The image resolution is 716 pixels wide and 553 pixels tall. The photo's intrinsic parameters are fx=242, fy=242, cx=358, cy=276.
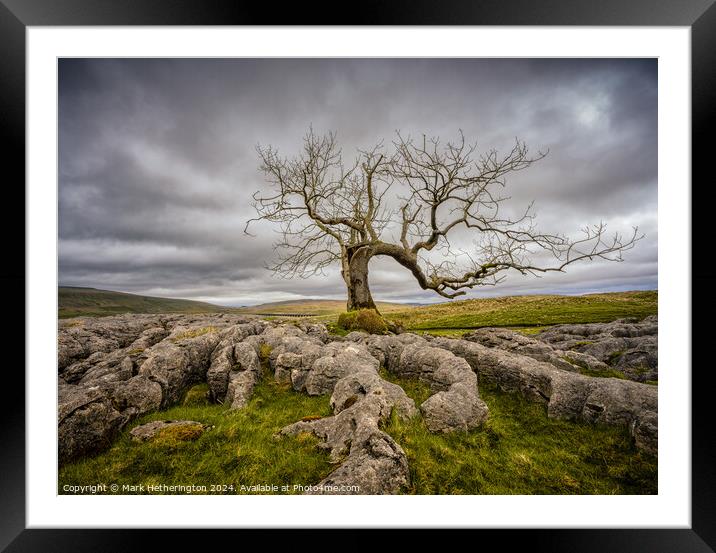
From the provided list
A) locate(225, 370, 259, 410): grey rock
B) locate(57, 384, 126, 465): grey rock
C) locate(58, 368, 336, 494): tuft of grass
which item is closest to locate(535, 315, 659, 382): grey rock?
locate(58, 368, 336, 494): tuft of grass

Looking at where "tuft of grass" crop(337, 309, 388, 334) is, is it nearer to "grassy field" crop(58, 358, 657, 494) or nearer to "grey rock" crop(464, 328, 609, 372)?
"grey rock" crop(464, 328, 609, 372)

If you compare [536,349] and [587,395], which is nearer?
[587,395]

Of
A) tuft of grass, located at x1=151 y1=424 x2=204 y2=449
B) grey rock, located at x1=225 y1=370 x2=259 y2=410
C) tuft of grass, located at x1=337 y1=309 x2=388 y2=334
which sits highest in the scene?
tuft of grass, located at x1=337 y1=309 x2=388 y2=334

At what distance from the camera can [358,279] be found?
9.34 meters

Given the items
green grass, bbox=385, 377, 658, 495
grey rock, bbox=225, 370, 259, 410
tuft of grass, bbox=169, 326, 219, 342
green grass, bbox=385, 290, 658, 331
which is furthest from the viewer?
green grass, bbox=385, 290, 658, 331

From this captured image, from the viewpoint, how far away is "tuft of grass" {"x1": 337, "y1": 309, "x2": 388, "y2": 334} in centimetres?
798

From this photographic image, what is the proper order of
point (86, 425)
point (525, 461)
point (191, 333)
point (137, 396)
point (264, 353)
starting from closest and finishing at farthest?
point (525, 461), point (86, 425), point (137, 396), point (264, 353), point (191, 333)

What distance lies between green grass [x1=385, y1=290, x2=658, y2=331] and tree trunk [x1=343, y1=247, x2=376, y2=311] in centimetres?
110

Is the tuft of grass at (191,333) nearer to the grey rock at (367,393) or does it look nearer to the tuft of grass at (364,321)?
the grey rock at (367,393)

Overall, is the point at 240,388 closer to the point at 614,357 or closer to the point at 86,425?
the point at 86,425

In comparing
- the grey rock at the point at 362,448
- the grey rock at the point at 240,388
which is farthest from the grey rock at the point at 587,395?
the grey rock at the point at 240,388
